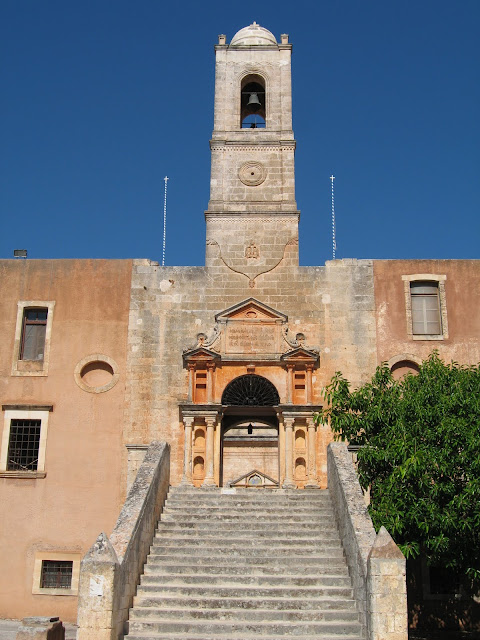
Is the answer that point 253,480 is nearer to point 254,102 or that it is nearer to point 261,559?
point 261,559

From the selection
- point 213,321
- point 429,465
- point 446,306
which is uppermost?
point 446,306

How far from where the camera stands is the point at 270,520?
15.2m

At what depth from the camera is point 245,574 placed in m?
13.4

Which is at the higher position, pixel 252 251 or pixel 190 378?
pixel 252 251

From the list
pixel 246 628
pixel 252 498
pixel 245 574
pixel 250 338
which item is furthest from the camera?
pixel 250 338

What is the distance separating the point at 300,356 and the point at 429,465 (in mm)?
5846

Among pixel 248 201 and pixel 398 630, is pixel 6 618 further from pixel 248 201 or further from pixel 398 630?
pixel 248 201

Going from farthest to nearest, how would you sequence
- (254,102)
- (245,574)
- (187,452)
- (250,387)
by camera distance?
1. (254,102)
2. (250,387)
3. (187,452)
4. (245,574)

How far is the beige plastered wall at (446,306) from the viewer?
19422mm

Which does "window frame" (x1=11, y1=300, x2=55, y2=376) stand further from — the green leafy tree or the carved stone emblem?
the green leafy tree

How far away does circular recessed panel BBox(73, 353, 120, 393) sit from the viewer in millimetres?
19203

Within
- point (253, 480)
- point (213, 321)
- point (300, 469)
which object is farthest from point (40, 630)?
point (253, 480)

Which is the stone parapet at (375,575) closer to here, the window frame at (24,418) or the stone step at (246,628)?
the stone step at (246,628)

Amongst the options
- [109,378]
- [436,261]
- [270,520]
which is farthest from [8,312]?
[436,261]
